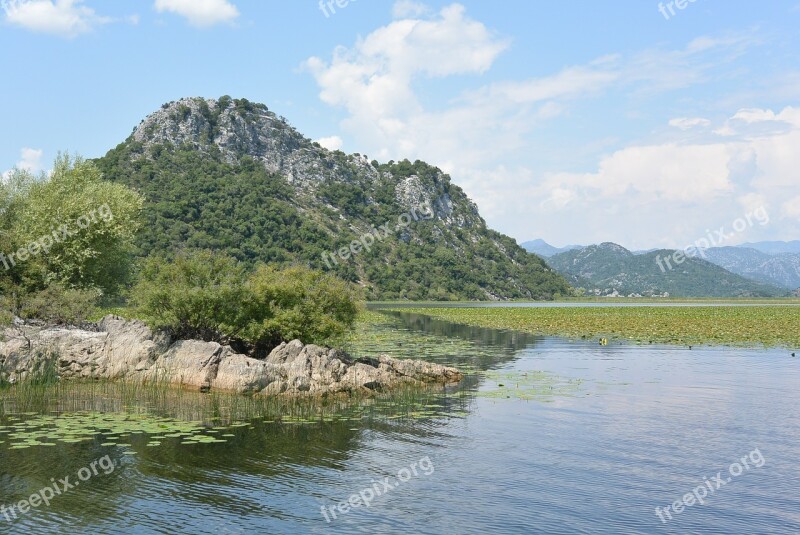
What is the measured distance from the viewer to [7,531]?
12836mm

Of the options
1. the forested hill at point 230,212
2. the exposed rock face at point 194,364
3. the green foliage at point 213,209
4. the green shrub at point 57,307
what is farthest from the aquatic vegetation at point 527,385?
the green foliage at point 213,209

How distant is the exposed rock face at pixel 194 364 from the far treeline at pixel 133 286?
5.91 ft

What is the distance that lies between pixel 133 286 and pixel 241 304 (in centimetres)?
1225

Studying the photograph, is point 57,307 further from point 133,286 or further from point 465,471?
point 465,471

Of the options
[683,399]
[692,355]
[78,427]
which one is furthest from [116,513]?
[692,355]

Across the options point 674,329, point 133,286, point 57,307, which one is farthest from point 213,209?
point 57,307

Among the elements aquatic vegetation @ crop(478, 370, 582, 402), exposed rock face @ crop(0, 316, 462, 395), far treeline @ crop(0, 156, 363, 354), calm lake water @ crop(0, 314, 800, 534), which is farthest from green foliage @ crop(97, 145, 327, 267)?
calm lake water @ crop(0, 314, 800, 534)

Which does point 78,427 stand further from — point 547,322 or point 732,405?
point 547,322

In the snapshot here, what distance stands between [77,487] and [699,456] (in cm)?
1642

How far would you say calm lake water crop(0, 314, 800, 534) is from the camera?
13.6 m

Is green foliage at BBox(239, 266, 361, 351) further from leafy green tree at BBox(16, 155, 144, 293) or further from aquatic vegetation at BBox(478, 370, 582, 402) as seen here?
leafy green tree at BBox(16, 155, 144, 293)

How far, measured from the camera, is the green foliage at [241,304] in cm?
3216

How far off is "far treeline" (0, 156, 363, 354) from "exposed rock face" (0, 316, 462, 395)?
1801 millimetres

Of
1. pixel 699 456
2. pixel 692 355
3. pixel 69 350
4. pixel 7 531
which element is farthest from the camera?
pixel 692 355
